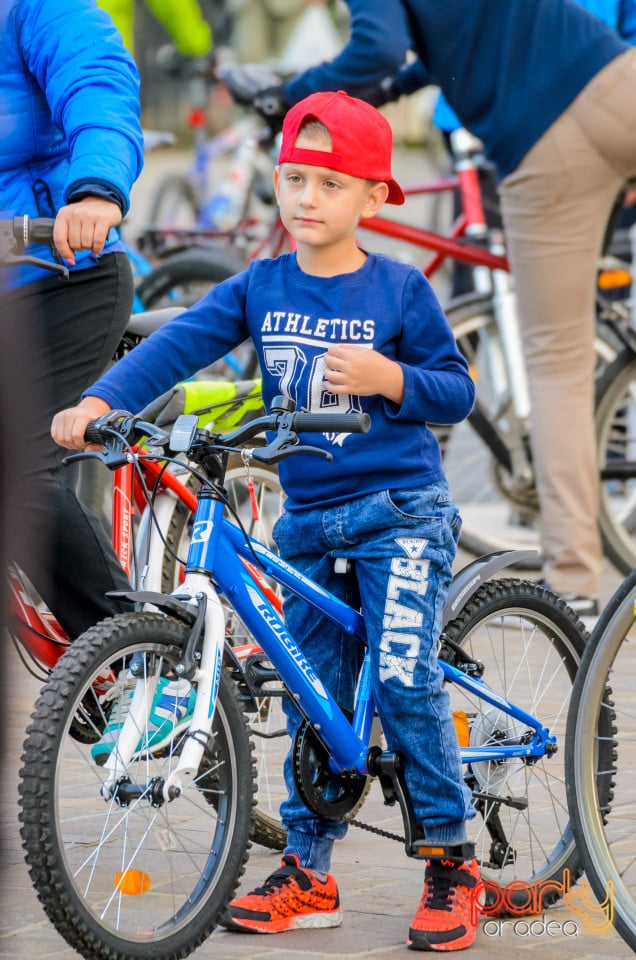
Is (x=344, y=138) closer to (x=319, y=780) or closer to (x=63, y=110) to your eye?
(x=63, y=110)

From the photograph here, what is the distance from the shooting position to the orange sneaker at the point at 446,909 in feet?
11.3

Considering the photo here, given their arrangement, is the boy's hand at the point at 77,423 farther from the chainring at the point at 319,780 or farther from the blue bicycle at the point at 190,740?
the chainring at the point at 319,780

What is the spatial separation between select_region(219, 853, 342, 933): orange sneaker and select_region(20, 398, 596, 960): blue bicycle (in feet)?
0.50

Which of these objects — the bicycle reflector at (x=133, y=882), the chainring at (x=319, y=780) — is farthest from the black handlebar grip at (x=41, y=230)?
the bicycle reflector at (x=133, y=882)

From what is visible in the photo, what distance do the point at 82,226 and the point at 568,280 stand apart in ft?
10.1

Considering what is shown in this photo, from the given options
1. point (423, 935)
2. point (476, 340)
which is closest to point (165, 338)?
point (423, 935)

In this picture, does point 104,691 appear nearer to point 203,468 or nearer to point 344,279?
point 203,468

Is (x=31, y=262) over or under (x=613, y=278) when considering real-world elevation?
under

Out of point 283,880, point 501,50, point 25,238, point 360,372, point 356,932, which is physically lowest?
point 356,932

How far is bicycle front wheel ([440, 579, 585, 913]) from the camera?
3777 mm

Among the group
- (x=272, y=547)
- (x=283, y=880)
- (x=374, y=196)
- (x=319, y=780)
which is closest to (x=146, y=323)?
(x=272, y=547)

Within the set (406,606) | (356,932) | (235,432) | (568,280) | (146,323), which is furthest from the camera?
(568,280)

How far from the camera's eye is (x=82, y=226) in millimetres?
3594

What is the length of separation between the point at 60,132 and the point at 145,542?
92 cm
